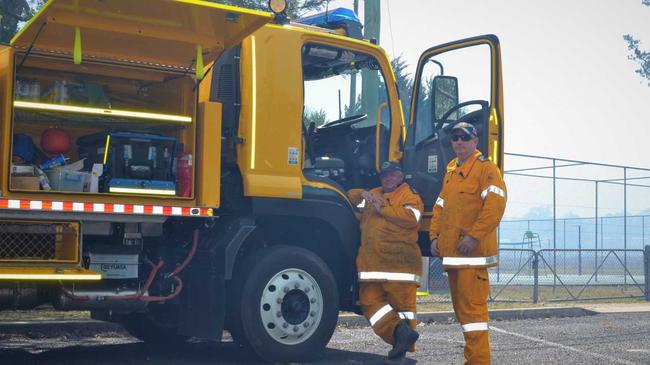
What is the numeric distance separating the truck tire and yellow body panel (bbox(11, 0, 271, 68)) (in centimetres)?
181

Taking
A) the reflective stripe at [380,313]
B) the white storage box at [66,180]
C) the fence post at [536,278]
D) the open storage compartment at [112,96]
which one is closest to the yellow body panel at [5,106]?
the open storage compartment at [112,96]

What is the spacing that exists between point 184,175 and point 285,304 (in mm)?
1370

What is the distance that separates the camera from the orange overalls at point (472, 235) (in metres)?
7.08

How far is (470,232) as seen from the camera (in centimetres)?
722

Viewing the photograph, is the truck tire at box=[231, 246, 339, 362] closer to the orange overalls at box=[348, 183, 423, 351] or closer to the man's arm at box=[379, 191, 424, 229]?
the orange overalls at box=[348, 183, 423, 351]

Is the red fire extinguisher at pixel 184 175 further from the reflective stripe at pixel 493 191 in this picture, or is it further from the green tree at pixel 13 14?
the green tree at pixel 13 14

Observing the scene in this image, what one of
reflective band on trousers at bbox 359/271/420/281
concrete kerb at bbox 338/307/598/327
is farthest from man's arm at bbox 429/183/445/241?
concrete kerb at bbox 338/307/598/327

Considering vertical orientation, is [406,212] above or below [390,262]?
above

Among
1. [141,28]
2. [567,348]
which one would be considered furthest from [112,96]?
[567,348]

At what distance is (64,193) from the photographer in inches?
271

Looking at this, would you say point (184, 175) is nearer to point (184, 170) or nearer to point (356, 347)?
point (184, 170)

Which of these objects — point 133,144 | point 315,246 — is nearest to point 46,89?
point 133,144

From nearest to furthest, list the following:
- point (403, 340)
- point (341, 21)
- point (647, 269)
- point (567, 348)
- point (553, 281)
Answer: point (403, 340), point (341, 21), point (567, 348), point (647, 269), point (553, 281)

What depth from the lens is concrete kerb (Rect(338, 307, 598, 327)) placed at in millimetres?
11406
